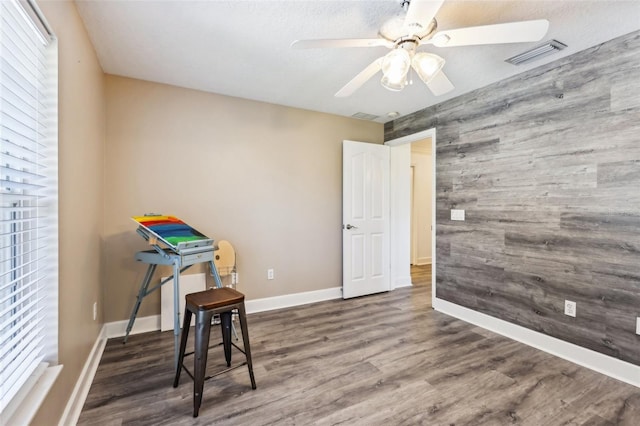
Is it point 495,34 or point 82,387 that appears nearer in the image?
point 495,34

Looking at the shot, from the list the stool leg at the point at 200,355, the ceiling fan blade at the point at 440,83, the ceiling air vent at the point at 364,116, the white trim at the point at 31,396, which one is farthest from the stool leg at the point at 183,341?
the ceiling air vent at the point at 364,116

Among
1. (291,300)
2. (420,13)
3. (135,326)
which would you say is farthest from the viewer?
(291,300)

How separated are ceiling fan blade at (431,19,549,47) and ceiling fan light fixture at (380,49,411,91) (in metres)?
0.17

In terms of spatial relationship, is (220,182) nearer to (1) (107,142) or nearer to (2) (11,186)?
(1) (107,142)

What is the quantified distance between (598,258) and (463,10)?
6.87ft

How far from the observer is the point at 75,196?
183 cm

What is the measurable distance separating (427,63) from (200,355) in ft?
7.37

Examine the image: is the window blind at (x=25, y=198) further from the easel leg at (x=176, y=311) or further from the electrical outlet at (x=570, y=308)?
the electrical outlet at (x=570, y=308)

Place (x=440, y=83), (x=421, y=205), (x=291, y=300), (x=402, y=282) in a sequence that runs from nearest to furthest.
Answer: (x=440, y=83)
(x=291, y=300)
(x=402, y=282)
(x=421, y=205)

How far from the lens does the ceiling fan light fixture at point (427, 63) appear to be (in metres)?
1.78

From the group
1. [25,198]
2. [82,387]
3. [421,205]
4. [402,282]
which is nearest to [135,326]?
[82,387]

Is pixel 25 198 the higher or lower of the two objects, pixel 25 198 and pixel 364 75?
the lower

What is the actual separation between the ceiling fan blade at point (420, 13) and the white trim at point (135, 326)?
329 centimetres

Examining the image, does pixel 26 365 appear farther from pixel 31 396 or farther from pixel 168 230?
pixel 168 230
